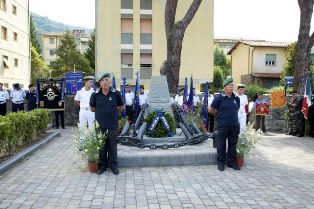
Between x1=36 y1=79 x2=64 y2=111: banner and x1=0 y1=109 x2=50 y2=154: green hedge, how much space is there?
365cm

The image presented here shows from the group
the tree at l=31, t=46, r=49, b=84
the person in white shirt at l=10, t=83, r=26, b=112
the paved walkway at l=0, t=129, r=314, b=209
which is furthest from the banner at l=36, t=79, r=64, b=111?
the tree at l=31, t=46, r=49, b=84

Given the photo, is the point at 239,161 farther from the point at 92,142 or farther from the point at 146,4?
the point at 146,4

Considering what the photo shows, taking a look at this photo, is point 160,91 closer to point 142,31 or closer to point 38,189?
point 38,189

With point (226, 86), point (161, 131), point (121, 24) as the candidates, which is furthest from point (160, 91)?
point (121, 24)

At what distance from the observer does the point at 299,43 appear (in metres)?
16.7

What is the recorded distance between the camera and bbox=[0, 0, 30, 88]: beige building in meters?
31.5

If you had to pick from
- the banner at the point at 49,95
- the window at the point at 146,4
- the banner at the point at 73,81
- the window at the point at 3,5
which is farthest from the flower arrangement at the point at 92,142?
the window at the point at 146,4

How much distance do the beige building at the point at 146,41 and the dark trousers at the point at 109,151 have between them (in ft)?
89.2

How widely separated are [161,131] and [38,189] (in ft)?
13.0

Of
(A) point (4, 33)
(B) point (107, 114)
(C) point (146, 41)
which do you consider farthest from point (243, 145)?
(A) point (4, 33)

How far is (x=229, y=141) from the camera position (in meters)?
7.59

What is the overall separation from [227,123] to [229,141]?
0.42 metres

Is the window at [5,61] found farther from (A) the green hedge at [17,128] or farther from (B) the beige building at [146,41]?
(A) the green hedge at [17,128]

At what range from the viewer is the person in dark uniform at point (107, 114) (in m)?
7.09
